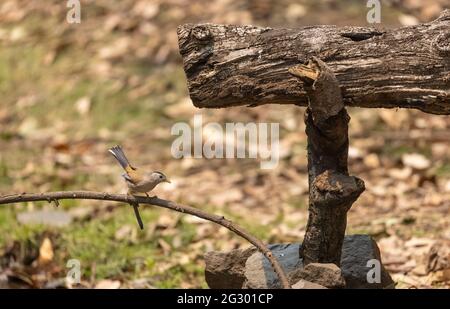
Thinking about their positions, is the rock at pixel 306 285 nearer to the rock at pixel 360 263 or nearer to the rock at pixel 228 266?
the rock at pixel 360 263

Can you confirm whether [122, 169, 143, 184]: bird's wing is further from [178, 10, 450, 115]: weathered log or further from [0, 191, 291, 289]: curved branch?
[178, 10, 450, 115]: weathered log

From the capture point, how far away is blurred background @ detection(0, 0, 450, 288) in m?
4.01

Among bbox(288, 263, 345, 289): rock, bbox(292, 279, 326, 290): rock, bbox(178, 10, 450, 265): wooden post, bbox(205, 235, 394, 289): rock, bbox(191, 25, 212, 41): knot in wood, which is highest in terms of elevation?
bbox(191, 25, 212, 41): knot in wood

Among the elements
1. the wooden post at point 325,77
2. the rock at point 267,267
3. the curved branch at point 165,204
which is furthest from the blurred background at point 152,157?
the curved branch at point 165,204

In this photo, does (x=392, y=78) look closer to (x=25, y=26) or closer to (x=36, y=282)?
(x=36, y=282)

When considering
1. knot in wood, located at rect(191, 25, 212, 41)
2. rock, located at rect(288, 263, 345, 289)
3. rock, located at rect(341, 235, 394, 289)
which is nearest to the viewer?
rock, located at rect(288, 263, 345, 289)

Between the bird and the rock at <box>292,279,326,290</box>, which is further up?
the bird

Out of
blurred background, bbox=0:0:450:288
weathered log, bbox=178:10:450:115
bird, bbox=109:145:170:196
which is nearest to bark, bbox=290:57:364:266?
weathered log, bbox=178:10:450:115

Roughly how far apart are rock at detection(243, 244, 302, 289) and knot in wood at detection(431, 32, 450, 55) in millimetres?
865

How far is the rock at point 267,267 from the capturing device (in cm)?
275

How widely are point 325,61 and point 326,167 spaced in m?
0.34

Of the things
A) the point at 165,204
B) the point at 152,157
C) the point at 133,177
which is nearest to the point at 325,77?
the point at 165,204

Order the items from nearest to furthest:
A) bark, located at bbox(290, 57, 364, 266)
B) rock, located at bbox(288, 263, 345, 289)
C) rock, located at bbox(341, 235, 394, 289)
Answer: bark, located at bbox(290, 57, 364, 266), rock, located at bbox(288, 263, 345, 289), rock, located at bbox(341, 235, 394, 289)

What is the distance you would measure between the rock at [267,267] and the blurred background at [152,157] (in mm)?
721
